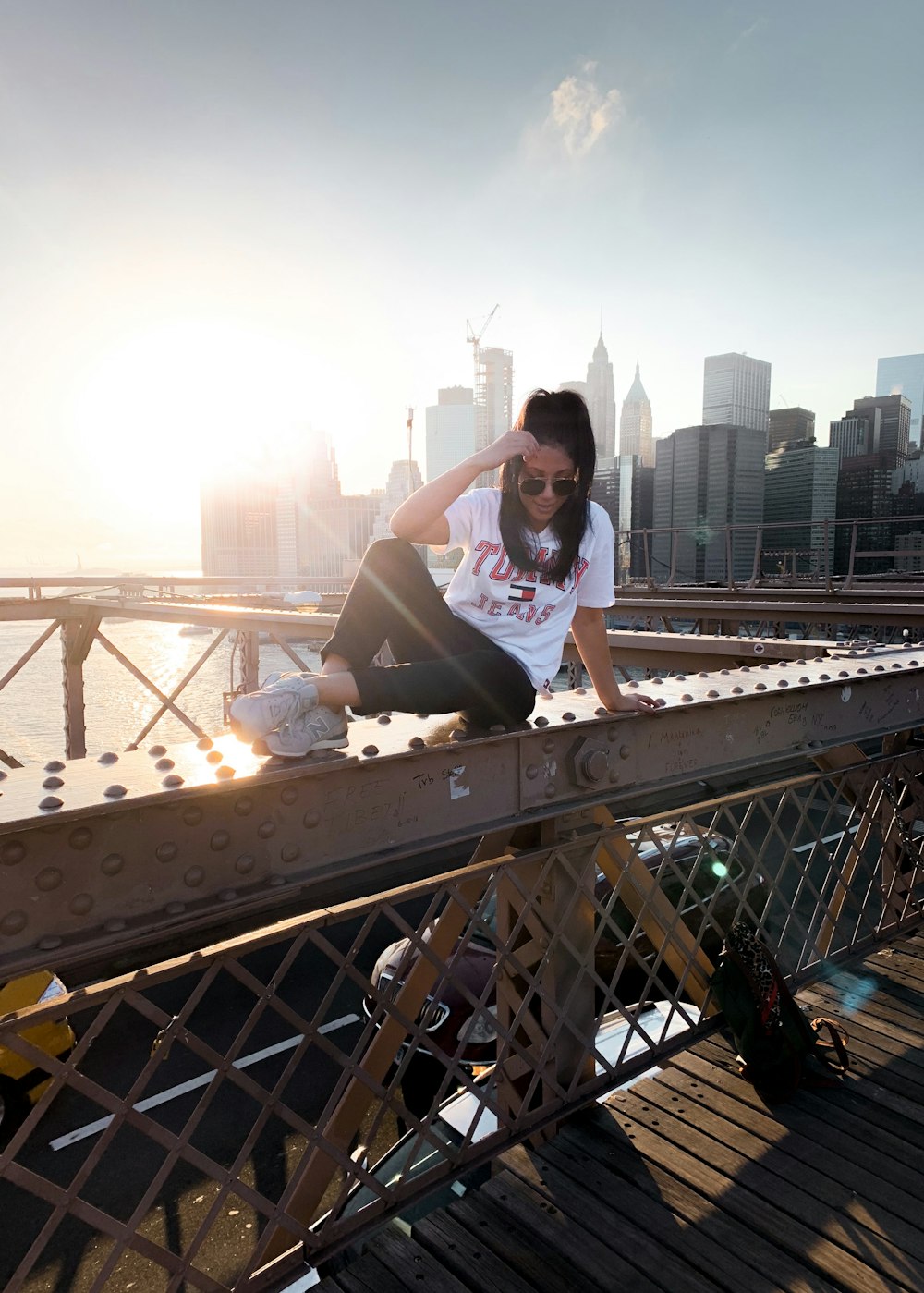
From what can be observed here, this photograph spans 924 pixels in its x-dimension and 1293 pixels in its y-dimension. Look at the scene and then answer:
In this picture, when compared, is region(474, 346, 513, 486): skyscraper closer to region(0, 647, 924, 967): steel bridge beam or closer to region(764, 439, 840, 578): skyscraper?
region(764, 439, 840, 578): skyscraper

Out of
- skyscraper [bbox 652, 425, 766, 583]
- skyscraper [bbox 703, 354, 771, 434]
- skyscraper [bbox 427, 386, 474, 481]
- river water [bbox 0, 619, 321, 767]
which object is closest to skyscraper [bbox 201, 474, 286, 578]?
river water [bbox 0, 619, 321, 767]

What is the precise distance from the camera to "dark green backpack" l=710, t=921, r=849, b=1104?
12.3 feet

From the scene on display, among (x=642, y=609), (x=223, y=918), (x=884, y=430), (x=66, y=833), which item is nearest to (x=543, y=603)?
(x=223, y=918)

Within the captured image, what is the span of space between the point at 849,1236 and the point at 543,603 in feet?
8.68

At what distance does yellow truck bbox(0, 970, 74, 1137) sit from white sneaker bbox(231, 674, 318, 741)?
6001 millimetres

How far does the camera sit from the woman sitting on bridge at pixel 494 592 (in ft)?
8.54

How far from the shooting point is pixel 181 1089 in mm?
7914

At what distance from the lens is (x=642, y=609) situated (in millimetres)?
11844

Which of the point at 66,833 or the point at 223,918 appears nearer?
the point at 66,833

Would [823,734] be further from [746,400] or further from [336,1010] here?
[746,400]

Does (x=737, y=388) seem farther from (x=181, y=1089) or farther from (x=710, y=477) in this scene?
(x=181, y=1089)

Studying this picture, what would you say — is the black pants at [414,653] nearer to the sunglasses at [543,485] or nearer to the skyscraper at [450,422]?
the sunglasses at [543,485]

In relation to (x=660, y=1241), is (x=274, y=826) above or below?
above

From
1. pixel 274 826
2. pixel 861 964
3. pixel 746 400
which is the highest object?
pixel 746 400
